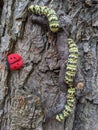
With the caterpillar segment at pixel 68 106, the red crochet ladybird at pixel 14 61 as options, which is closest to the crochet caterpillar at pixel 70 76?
the caterpillar segment at pixel 68 106

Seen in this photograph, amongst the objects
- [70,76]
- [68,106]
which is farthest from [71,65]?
[68,106]

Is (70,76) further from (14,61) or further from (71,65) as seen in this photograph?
(14,61)

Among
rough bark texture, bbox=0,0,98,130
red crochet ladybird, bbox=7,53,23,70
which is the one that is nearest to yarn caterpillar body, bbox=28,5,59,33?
rough bark texture, bbox=0,0,98,130

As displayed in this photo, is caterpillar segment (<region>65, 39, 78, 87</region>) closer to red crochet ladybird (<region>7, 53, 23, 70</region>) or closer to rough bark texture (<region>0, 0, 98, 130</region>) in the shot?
rough bark texture (<region>0, 0, 98, 130</region>)

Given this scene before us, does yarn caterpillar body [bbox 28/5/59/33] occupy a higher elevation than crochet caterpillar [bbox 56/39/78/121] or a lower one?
higher

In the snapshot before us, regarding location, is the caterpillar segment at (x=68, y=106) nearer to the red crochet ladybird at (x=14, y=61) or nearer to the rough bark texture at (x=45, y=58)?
the rough bark texture at (x=45, y=58)

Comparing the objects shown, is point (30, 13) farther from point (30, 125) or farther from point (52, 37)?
point (30, 125)
